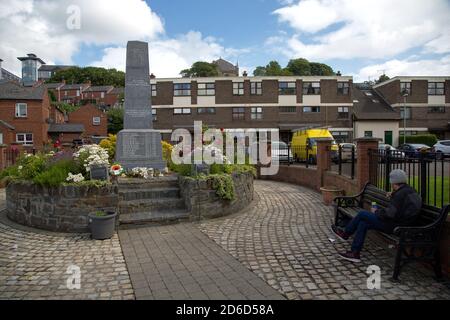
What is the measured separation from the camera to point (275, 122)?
140 ft

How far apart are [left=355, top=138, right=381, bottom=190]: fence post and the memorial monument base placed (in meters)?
6.39

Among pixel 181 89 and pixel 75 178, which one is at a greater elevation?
pixel 181 89

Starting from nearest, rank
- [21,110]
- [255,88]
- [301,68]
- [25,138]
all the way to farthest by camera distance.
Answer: [21,110], [25,138], [255,88], [301,68]

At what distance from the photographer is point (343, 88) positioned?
42.9 metres

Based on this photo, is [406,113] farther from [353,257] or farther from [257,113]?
[353,257]

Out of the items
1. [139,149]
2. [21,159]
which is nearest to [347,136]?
[139,149]

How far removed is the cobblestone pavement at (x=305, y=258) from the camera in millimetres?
4320

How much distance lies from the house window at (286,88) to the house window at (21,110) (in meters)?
30.6

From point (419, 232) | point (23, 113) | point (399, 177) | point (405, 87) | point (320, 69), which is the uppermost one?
point (320, 69)

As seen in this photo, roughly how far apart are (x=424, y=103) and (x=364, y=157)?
44.3 m

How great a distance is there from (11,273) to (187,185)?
4164mm

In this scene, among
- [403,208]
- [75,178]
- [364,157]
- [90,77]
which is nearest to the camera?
[403,208]

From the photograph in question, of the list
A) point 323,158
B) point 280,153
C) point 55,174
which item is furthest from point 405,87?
point 55,174
